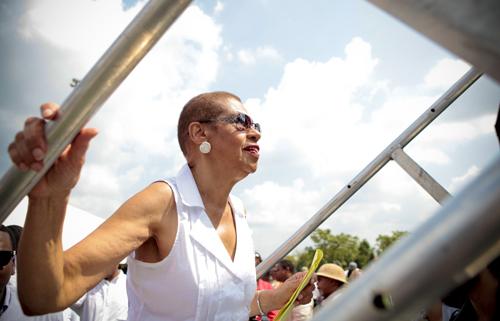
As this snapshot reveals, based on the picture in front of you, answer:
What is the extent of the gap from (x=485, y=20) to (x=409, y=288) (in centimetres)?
28

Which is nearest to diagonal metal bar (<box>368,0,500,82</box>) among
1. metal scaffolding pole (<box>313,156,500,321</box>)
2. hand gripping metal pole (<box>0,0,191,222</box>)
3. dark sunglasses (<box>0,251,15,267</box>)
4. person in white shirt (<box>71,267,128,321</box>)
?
metal scaffolding pole (<box>313,156,500,321</box>)

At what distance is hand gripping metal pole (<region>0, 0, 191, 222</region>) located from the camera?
2.11 ft

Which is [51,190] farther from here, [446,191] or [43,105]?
[446,191]

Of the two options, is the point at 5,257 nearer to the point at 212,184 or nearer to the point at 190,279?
the point at 212,184

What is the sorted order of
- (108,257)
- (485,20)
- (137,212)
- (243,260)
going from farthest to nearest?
1. (243,260)
2. (137,212)
3. (108,257)
4. (485,20)

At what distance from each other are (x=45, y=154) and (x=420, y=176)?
6.48ft

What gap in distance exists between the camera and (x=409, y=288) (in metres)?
0.40

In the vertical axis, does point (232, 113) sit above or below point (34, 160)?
above

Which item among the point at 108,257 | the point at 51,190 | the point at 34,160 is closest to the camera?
the point at 34,160

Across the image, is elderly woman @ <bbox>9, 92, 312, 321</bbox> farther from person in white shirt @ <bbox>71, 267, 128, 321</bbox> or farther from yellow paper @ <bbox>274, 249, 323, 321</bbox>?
person in white shirt @ <bbox>71, 267, 128, 321</bbox>

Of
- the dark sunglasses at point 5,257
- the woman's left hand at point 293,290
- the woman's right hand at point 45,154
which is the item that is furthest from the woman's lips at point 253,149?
the dark sunglasses at point 5,257

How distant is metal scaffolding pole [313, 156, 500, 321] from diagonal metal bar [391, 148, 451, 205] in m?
1.84

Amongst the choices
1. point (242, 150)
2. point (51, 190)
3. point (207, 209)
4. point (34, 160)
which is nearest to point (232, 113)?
point (242, 150)

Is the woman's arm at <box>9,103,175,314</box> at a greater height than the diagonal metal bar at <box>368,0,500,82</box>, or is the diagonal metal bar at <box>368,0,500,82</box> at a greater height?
the woman's arm at <box>9,103,175,314</box>
